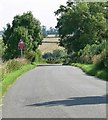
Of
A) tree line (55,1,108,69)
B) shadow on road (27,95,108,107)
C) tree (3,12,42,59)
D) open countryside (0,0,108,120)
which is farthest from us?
tree (3,12,42,59)

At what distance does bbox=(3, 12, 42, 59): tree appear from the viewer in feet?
275

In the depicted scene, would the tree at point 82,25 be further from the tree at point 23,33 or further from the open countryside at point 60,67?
the tree at point 23,33

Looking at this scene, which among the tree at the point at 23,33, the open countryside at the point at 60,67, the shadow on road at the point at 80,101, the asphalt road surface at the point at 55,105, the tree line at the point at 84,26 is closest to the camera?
the asphalt road surface at the point at 55,105

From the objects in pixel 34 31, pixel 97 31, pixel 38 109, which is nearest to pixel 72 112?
pixel 38 109

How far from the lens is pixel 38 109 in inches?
604

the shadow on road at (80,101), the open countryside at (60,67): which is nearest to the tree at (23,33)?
the open countryside at (60,67)

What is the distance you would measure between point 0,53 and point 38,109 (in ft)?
201

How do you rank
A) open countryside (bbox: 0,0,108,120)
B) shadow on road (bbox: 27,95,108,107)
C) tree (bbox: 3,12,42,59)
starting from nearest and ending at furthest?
open countryside (bbox: 0,0,108,120) → shadow on road (bbox: 27,95,108,107) → tree (bbox: 3,12,42,59)

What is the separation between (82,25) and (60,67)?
2654 centimetres

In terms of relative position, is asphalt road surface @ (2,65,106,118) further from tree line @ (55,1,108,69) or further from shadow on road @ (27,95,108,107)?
tree line @ (55,1,108,69)

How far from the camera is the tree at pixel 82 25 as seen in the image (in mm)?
82688

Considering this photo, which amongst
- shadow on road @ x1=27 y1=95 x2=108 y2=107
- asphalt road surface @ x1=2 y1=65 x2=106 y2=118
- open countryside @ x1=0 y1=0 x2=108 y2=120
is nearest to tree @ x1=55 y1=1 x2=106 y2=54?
open countryside @ x1=0 y1=0 x2=108 y2=120

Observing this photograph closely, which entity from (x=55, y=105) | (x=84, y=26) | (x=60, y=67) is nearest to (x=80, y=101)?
(x=55, y=105)

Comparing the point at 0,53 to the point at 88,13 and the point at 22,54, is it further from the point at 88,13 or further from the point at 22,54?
the point at 88,13
